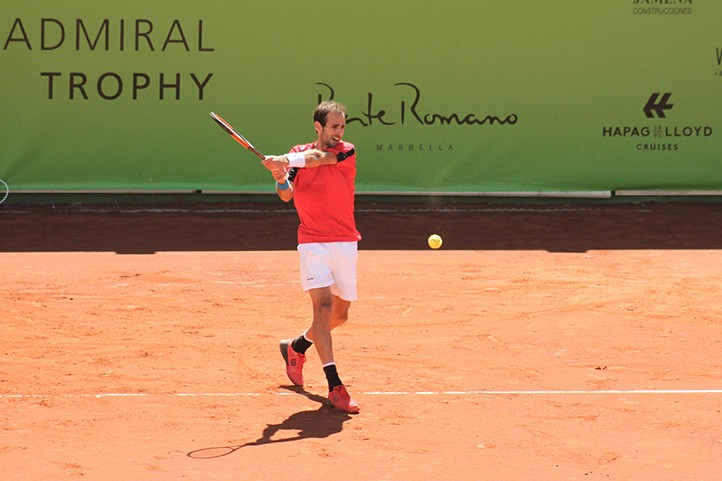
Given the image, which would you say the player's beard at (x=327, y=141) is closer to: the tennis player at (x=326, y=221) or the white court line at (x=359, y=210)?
the tennis player at (x=326, y=221)

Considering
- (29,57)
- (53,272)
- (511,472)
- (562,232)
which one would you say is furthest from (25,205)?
(511,472)

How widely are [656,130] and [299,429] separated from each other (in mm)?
10625

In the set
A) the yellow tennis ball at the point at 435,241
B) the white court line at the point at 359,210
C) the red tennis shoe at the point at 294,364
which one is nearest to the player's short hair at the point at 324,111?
the red tennis shoe at the point at 294,364

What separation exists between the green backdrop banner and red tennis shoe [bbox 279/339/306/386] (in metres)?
8.38

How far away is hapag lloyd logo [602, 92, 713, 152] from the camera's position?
15.8m

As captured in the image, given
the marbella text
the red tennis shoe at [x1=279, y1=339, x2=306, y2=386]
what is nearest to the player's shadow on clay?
the red tennis shoe at [x1=279, y1=339, x2=306, y2=386]

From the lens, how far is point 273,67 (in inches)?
609

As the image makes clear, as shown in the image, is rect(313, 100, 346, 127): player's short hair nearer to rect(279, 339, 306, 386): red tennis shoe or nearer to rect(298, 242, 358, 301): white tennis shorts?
rect(298, 242, 358, 301): white tennis shorts

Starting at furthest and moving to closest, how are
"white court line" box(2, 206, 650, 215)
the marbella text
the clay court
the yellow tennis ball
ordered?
"white court line" box(2, 206, 650, 215)
the marbella text
the yellow tennis ball
the clay court

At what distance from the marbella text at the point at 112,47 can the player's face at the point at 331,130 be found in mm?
8799

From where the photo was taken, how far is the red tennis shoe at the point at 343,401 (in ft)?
21.8

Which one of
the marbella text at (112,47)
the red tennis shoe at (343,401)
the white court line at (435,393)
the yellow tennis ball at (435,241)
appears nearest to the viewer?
the red tennis shoe at (343,401)

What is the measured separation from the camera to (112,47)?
15.2 m

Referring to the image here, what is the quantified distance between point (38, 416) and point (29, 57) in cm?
951
